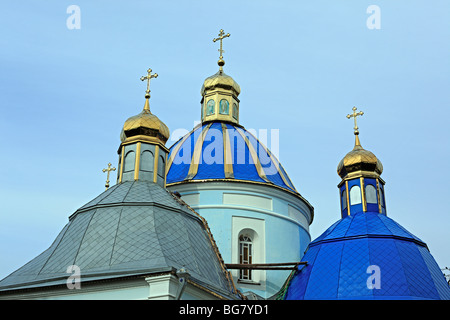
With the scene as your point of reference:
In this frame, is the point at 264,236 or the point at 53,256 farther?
the point at 264,236

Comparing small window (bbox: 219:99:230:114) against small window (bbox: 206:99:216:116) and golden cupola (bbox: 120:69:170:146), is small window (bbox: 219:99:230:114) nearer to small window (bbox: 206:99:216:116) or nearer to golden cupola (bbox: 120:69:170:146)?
small window (bbox: 206:99:216:116)

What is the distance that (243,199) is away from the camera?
1566cm

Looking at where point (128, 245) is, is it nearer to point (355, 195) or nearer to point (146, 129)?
point (146, 129)

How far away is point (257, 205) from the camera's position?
51.6 feet

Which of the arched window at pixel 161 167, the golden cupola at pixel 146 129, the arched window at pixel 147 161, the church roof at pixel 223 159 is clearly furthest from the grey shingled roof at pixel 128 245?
the church roof at pixel 223 159

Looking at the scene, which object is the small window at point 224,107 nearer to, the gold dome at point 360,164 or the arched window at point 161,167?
the gold dome at point 360,164

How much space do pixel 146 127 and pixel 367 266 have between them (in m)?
5.78

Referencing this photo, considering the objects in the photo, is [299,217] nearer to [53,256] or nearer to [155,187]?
[155,187]

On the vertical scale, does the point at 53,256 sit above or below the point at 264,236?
below

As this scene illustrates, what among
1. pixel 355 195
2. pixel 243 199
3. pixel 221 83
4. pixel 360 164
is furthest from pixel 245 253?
pixel 221 83

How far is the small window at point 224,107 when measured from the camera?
1867 centimetres

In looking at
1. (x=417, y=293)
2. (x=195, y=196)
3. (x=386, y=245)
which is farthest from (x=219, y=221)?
(x=417, y=293)
